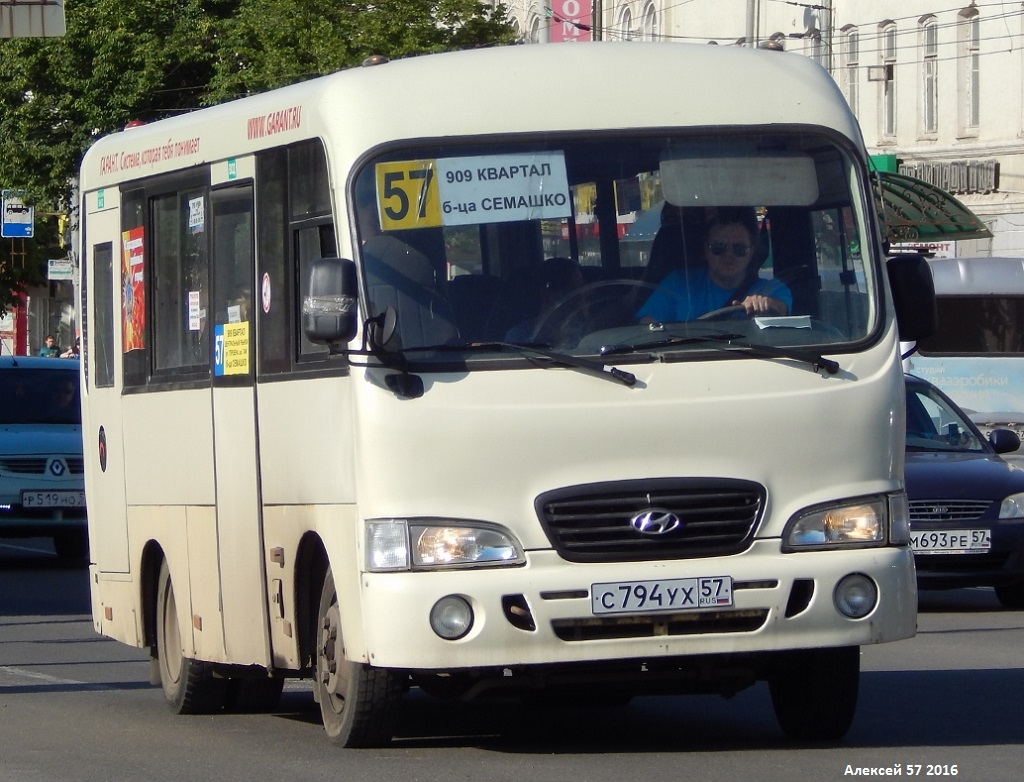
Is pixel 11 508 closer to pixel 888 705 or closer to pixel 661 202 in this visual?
pixel 888 705

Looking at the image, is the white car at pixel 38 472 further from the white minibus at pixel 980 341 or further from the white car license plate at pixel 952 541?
the white minibus at pixel 980 341

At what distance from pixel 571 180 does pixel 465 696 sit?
1939 mm

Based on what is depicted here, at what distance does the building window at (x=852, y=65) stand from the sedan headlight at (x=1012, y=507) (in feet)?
111

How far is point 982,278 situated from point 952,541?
18597 mm

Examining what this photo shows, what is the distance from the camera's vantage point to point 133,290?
10.8 meters

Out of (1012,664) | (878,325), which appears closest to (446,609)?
(878,325)

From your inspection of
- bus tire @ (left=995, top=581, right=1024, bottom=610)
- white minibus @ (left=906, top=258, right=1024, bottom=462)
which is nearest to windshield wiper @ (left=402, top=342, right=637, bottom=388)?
bus tire @ (left=995, top=581, right=1024, bottom=610)

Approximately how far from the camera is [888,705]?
401 inches

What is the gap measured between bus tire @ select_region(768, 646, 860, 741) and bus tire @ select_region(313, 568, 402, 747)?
4.88 ft

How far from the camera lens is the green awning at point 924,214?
35781 mm

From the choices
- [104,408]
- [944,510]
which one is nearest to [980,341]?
[944,510]

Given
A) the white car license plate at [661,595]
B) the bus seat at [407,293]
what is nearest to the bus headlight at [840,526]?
the white car license plate at [661,595]

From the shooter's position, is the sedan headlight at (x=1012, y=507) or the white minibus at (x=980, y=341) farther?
the white minibus at (x=980, y=341)

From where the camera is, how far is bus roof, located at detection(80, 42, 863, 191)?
27.0 ft
